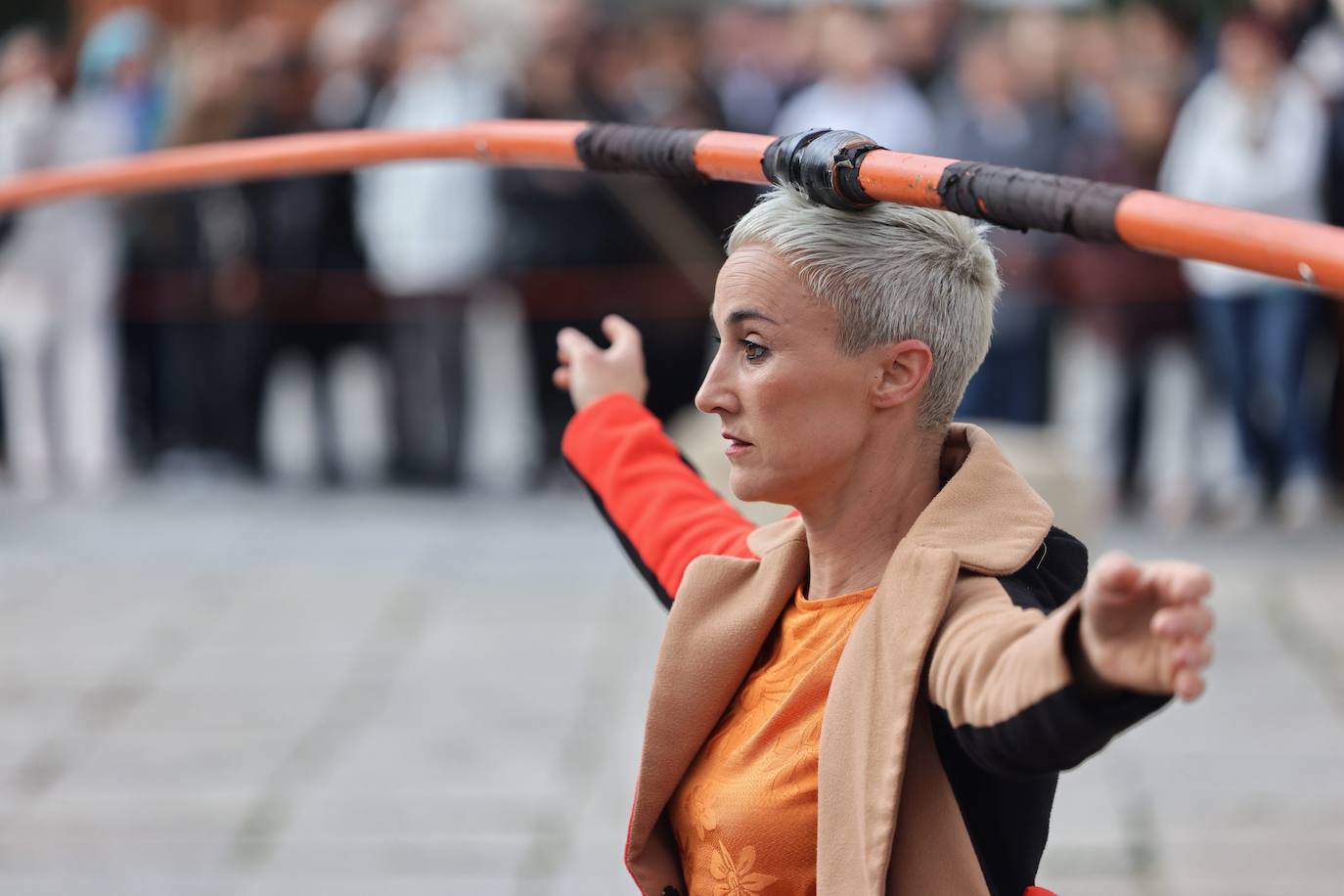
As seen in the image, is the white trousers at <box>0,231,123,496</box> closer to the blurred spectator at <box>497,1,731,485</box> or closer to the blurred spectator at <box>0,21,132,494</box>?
the blurred spectator at <box>0,21,132,494</box>

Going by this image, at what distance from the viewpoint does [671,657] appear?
2.16m

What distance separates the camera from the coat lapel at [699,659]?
2.13m

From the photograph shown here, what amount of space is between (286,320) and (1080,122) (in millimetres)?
4020

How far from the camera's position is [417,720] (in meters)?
6.23

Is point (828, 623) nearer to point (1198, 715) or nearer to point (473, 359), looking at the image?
point (1198, 715)

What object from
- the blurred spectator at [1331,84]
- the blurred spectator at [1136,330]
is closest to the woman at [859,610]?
the blurred spectator at [1331,84]

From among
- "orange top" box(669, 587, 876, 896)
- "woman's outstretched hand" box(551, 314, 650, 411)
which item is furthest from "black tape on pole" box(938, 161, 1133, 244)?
"woman's outstretched hand" box(551, 314, 650, 411)

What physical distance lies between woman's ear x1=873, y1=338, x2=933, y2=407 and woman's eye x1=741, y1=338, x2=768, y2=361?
0.42 feet

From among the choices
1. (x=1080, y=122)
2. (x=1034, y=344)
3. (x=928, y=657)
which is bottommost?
(x=1034, y=344)

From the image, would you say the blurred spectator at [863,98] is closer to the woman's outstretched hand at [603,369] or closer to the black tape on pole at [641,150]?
the woman's outstretched hand at [603,369]

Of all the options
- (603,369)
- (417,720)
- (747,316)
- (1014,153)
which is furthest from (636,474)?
(1014,153)

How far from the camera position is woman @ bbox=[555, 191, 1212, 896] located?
1.86 meters

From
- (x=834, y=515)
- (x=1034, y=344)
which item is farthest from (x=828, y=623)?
(x=1034, y=344)

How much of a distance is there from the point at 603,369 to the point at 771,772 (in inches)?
34.5
